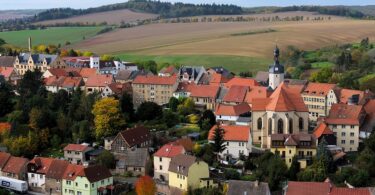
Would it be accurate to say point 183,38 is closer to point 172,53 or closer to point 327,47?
point 172,53

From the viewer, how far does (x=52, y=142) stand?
60.7m

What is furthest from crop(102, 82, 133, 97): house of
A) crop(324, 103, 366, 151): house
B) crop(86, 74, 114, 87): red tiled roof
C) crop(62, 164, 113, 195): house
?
crop(324, 103, 366, 151): house

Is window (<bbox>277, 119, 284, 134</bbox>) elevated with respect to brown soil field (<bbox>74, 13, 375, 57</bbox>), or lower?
lower

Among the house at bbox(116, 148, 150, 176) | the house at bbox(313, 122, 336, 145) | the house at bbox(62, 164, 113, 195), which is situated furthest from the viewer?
the house at bbox(313, 122, 336, 145)

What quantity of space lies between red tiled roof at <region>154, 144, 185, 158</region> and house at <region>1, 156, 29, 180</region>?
450 inches

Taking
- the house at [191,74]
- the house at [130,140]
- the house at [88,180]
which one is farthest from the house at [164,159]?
the house at [191,74]

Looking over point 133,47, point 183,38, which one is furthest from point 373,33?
point 133,47

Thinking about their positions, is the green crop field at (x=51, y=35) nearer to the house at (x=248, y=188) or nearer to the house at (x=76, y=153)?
the house at (x=76, y=153)

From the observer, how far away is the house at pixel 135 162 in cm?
5269

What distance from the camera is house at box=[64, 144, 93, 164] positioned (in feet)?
183

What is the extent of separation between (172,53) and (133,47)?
10.9 meters

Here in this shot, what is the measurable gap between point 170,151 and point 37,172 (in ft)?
36.7

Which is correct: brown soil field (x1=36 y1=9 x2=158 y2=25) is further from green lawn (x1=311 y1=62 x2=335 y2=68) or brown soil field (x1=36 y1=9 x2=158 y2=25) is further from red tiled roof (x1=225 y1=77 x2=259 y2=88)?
red tiled roof (x1=225 y1=77 x2=259 y2=88)

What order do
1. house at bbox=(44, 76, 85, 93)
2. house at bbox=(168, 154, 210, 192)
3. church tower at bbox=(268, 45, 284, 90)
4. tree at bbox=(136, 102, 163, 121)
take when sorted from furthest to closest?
house at bbox=(44, 76, 85, 93) → church tower at bbox=(268, 45, 284, 90) → tree at bbox=(136, 102, 163, 121) → house at bbox=(168, 154, 210, 192)
